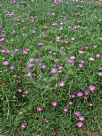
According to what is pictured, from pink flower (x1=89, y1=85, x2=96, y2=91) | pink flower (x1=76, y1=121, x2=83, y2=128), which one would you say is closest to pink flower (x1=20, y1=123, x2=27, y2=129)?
pink flower (x1=76, y1=121, x2=83, y2=128)

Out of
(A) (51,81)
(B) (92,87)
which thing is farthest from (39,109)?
(B) (92,87)

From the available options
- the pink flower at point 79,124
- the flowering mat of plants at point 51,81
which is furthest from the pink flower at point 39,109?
the pink flower at point 79,124

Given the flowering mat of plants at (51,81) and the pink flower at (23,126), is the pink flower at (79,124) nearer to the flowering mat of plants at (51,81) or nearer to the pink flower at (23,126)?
the flowering mat of plants at (51,81)

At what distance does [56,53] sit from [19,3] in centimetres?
240

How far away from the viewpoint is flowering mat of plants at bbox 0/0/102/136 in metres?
3.26

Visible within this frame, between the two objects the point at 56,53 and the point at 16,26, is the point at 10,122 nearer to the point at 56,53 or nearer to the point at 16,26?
the point at 56,53

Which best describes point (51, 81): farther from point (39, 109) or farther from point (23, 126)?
point (23, 126)

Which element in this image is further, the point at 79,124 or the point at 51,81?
the point at 51,81

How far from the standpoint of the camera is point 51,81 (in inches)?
138

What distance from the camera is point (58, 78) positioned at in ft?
11.5

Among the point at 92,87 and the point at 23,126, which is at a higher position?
the point at 92,87

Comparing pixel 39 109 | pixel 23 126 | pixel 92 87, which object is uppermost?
pixel 92 87

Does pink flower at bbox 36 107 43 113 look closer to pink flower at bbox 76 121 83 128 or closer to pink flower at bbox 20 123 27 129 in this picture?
pink flower at bbox 20 123 27 129

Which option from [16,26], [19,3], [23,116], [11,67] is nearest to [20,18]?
[16,26]
